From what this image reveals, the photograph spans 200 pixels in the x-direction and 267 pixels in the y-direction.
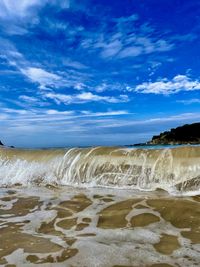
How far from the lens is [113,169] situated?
8.00m

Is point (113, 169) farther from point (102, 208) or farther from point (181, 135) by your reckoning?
point (181, 135)

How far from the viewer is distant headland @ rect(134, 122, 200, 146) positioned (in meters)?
21.2

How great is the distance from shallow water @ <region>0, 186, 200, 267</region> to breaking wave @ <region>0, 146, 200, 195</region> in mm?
612

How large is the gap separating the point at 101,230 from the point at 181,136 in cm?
1879

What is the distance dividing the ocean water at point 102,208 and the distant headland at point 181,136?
12.9m

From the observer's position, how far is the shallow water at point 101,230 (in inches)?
126

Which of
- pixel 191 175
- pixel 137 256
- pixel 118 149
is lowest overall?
pixel 137 256

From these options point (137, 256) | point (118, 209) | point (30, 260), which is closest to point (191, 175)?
point (118, 209)

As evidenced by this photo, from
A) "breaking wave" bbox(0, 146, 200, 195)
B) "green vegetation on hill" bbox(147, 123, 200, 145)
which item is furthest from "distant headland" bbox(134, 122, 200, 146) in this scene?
"breaking wave" bbox(0, 146, 200, 195)

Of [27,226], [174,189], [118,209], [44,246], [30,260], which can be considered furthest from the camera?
[174,189]

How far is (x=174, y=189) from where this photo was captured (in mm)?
6660

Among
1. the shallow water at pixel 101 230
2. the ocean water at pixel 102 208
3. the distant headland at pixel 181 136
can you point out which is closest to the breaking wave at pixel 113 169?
the ocean water at pixel 102 208

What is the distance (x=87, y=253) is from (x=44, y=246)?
50 centimetres

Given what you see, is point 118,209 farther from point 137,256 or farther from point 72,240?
point 137,256
